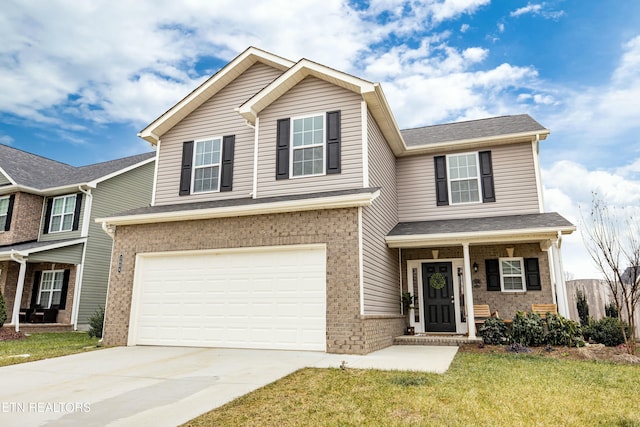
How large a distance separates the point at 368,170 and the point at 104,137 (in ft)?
91.9

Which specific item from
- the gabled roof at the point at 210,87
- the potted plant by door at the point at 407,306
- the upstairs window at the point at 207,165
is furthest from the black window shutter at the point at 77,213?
the potted plant by door at the point at 407,306

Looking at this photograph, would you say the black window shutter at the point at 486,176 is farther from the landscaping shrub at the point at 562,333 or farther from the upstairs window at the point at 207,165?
the upstairs window at the point at 207,165

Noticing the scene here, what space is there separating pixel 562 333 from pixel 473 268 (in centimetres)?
320

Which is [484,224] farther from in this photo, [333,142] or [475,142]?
[333,142]

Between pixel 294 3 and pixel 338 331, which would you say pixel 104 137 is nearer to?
pixel 294 3

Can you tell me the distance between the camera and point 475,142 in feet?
41.4

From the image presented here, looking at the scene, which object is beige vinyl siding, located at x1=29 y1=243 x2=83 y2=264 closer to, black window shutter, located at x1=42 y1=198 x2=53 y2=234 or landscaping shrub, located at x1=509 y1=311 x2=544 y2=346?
black window shutter, located at x1=42 y1=198 x2=53 y2=234

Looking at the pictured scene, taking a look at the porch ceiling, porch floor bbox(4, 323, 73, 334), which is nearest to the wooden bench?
the porch ceiling

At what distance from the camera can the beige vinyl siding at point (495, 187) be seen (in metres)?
12.3

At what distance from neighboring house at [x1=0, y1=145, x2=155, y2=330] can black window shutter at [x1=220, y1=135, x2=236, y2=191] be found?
881cm

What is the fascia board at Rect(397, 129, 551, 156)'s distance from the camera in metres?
12.3

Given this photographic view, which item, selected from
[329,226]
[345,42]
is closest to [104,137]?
[345,42]

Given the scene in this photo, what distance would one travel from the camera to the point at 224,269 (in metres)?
10.2

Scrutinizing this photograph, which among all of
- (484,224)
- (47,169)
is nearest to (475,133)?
(484,224)
